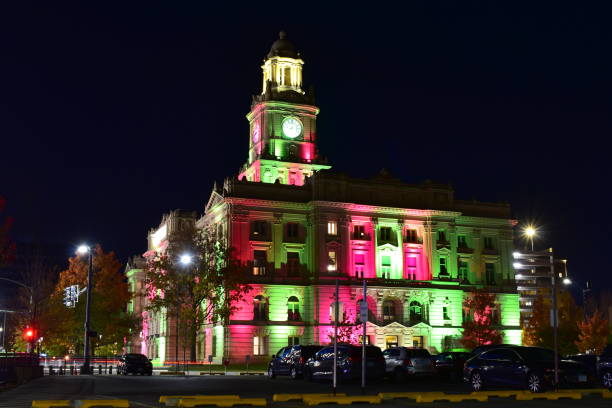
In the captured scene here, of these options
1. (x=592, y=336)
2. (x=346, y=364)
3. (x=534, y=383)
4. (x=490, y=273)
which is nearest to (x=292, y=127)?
(x=490, y=273)

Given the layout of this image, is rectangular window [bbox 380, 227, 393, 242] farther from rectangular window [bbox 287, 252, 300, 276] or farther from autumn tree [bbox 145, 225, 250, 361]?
autumn tree [bbox 145, 225, 250, 361]

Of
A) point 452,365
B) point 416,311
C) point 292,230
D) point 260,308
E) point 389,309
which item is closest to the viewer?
point 452,365

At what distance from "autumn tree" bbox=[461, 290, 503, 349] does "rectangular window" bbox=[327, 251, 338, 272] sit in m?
15.9

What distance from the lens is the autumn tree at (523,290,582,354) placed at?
85.9 meters

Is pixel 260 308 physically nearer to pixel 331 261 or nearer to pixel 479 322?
pixel 331 261

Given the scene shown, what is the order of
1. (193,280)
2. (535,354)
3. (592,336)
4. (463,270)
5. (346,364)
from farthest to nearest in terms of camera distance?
(592,336) < (463,270) < (193,280) < (346,364) < (535,354)

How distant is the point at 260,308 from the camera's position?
84.2m

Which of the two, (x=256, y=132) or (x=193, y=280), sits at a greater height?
(x=256, y=132)

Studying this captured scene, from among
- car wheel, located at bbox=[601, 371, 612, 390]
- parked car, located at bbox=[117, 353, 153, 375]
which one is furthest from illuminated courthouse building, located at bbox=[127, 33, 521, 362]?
car wheel, located at bbox=[601, 371, 612, 390]

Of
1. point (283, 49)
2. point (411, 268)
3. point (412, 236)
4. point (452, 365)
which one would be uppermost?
point (283, 49)

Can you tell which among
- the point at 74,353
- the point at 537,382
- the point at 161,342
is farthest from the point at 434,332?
the point at 537,382

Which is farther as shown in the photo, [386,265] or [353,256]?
[386,265]

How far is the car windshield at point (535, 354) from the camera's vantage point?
30.4 meters

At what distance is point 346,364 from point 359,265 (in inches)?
1963
